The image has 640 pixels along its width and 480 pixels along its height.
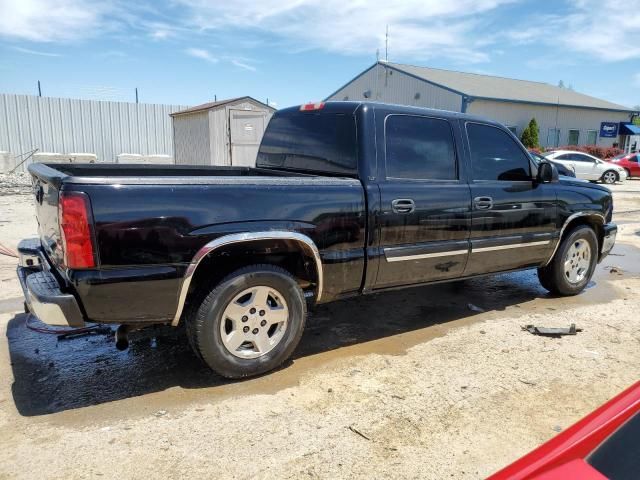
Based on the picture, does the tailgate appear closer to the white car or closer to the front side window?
the white car

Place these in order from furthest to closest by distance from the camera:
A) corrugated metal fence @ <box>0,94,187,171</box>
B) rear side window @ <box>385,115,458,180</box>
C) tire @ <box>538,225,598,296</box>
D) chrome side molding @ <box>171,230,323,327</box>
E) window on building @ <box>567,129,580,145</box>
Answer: window on building @ <box>567,129,580,145</box>
corrugated metal fence @ <box>0,94,187,171</box>
tire @ <box>538,225,598,296</box>
rear side window @ <box>385,115,458,180</box>
chrome side molding @ <box>171,230,323,327</box>

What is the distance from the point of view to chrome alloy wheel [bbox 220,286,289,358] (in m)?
3.41

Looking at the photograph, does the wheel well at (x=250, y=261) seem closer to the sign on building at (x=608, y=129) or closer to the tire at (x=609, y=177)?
the tire at (x=609, y=177)

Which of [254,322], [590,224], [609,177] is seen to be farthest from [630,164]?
[254,322]

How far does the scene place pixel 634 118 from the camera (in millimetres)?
38375

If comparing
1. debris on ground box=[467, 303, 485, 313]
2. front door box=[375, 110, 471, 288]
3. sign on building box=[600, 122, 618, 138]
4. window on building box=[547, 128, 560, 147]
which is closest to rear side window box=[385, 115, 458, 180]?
front door box=[375, 110, 471, 288]

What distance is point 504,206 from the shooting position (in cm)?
471

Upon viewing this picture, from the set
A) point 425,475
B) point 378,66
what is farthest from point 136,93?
point 425,475

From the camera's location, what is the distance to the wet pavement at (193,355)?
339 centimetres

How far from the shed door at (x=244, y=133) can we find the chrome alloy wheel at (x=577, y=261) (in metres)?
11.5

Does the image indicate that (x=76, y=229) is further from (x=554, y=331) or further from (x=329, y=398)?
(x=554, y=331)

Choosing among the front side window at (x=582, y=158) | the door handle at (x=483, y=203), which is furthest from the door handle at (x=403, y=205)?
the front side window at (x=582, y=158)

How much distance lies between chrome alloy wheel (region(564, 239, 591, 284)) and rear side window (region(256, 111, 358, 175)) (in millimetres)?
3078

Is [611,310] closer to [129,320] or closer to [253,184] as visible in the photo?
[253,184]
